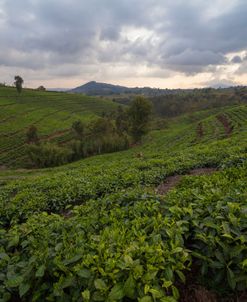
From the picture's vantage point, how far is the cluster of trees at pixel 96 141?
6269cm

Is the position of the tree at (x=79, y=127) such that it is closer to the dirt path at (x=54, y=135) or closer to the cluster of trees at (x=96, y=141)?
the cluster of trees at (x=96, y=141)

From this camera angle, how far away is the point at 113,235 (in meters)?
4.14

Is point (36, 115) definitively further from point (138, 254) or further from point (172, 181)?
point (138, 254)

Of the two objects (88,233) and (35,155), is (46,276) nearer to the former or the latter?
(88,233)

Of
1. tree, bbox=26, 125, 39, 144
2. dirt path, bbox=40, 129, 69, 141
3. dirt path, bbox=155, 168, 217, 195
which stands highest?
dirt path, bbox=155, 168, 217, 195

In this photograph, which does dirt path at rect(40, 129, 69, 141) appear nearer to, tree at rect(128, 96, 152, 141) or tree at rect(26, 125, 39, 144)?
tree at rect(26, 125, 39, 144)

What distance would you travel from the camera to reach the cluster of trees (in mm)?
62688

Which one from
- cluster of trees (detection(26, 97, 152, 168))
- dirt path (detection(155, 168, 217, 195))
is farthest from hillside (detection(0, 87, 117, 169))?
dirt path (detection(155, 168, 217, 195))

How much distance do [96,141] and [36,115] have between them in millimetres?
45686

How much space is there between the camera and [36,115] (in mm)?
105500

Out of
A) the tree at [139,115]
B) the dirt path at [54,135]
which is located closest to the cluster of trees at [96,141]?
the tree at [139,115]

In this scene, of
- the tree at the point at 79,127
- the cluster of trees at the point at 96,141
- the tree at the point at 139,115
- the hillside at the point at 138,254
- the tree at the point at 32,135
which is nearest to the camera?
the hillside at the point at 138,254

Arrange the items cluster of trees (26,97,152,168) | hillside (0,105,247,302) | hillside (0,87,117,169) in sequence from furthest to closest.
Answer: hillside (0,87,117,169) < cluster of trees (26,97,152,168) < hillside (0,105,247,302)

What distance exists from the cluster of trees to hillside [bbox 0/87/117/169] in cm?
687
